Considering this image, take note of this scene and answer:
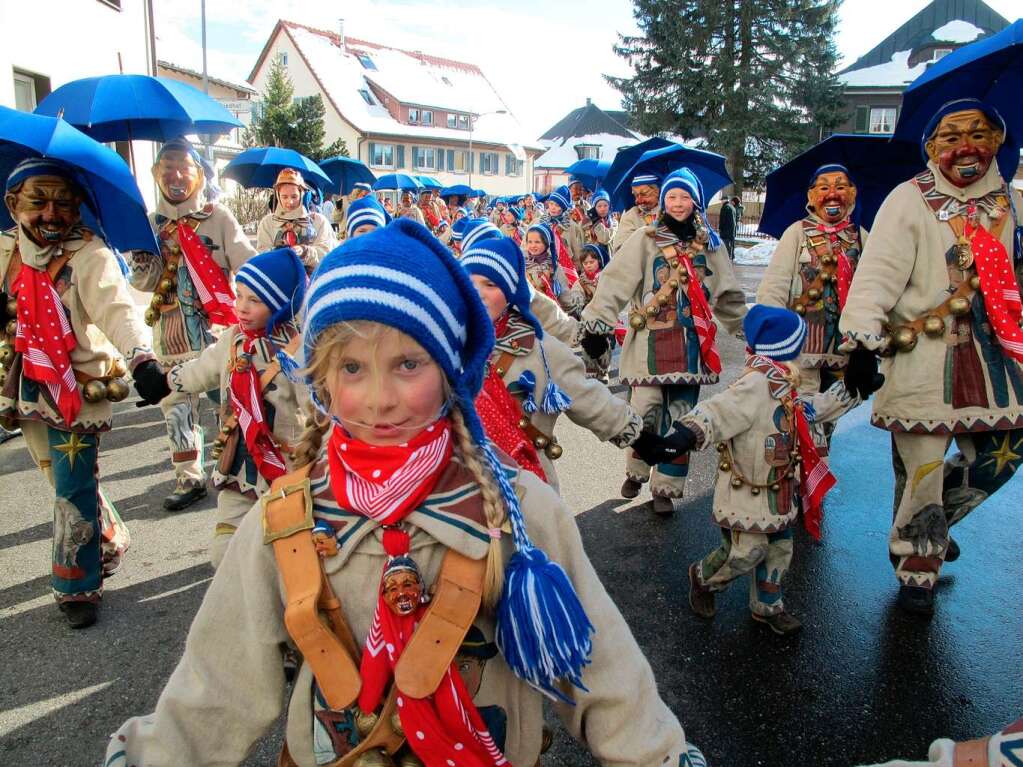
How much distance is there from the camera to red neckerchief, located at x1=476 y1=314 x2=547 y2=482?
298cm

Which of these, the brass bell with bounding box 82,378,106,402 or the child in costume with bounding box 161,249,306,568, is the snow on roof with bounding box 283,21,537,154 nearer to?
the brass bell with bounding box 82,378,106,402

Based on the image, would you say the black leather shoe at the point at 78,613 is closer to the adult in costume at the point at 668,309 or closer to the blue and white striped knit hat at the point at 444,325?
the blue and white striped knit hat at the point at 444,325

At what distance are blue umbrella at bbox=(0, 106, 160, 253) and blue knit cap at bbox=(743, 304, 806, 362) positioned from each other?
294 cm

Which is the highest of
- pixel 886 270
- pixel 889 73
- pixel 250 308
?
pixel 889 73

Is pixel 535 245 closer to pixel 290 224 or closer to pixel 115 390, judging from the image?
pixel 290 224

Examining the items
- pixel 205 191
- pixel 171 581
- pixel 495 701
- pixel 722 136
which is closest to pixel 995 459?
pixel 495 701

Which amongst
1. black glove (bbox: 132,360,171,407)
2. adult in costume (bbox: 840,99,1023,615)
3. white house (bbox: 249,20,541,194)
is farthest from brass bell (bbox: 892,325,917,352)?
white house (bbox: 249,20,541,194)

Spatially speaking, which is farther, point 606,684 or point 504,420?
point 504,420

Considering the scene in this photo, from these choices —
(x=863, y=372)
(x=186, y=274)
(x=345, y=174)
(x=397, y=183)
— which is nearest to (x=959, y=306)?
(x=863, y=372)

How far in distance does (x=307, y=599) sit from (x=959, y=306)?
3.24 metres

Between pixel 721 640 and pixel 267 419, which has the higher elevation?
pixel 267 419

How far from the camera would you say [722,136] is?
3016 centimetres

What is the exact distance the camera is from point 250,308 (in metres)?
3.33

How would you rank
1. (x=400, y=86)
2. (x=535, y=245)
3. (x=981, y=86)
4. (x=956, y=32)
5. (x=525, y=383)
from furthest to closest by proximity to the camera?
(x=400, y=86), (x=956, y=32), (x=535, y=245), (x=981, y=86), (x=525, y=383)
